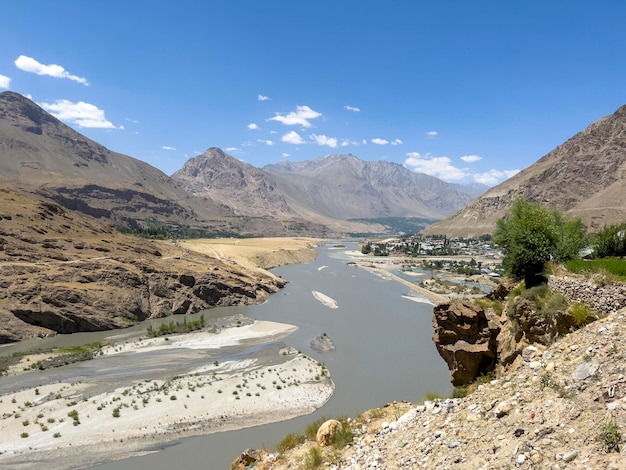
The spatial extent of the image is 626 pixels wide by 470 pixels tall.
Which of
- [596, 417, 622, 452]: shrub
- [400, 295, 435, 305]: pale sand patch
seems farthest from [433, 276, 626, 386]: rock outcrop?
[400, 295, 435, 305]: pale sand patch

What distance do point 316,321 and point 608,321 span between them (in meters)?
46.5

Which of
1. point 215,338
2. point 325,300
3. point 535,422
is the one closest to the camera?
point 535,422

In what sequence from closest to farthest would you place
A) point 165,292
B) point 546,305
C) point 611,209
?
point 546,305
point 165,292
point 611,209

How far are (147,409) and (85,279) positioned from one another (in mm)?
36035

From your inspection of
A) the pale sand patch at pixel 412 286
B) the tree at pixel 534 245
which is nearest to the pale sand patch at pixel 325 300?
the pale sand patch at pixel 412 286

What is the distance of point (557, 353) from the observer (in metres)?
10.5

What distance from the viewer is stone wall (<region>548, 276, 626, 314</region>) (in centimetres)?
1220

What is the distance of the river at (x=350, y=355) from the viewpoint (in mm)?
22433

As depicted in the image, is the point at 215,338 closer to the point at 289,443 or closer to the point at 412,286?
the point at 289,443

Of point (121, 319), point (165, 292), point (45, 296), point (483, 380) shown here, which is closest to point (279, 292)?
point (165, 292)

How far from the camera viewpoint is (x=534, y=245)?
19.5 metres

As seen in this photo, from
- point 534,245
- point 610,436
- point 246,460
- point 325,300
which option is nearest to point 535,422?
point 610,436

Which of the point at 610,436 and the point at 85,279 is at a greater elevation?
the point at 610,436

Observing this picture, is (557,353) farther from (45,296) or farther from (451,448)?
(45,296)
